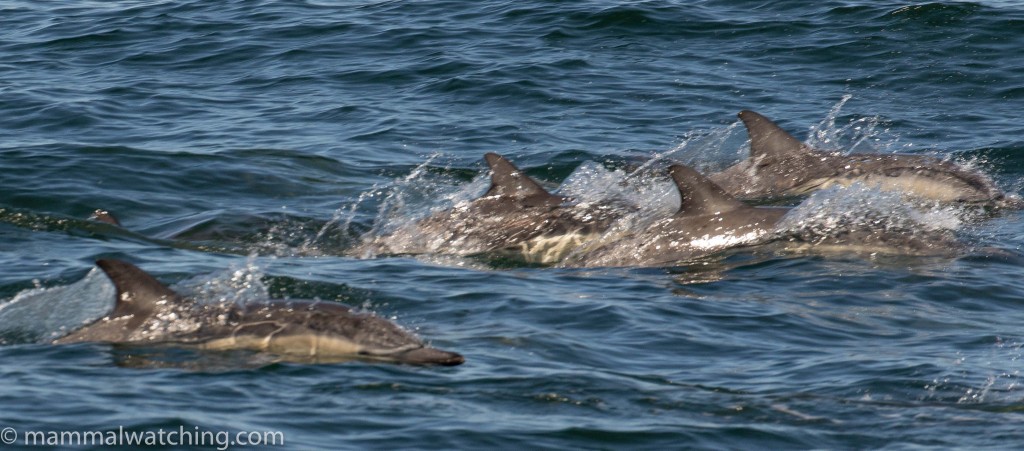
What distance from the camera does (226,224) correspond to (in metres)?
15.1

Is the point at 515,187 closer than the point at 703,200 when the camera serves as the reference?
No

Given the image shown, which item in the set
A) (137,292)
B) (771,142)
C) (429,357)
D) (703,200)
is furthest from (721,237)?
(137,292)

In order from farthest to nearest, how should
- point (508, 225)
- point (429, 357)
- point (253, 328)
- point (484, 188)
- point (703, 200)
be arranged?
1. point (484, 188)
2. point (508, 225)
3. point (703, 200)
4. point (253, 328)
5. point (429, 357)

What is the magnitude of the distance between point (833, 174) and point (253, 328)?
8.11m

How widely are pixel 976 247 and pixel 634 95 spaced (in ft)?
27.6

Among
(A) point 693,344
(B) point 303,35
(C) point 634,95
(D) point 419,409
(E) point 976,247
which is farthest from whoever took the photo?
(B) point 303,35

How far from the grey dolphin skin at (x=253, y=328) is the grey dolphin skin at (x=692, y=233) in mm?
3850

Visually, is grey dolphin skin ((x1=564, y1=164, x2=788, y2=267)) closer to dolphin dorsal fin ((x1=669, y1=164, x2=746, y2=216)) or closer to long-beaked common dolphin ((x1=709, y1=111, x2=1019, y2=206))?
dolphin dorsal fin ((x1=669, y1=164, x2=746, y2=216))

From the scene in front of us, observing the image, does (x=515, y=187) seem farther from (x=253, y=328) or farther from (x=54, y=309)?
(x=253, y=328)

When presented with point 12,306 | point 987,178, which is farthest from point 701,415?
point 987,178

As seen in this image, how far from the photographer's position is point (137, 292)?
32.7ft

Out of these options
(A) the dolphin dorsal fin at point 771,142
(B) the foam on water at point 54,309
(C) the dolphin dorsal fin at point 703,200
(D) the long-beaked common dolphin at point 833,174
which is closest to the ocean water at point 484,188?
(B) the foam on water at point 54,309

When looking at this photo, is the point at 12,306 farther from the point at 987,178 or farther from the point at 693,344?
the point at 987,178

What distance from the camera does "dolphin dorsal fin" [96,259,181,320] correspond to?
9.93m
